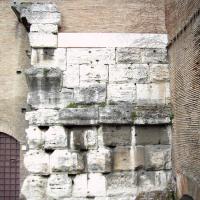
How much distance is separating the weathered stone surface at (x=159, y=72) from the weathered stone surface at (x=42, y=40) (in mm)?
1722

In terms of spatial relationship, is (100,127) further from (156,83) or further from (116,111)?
(156,83)

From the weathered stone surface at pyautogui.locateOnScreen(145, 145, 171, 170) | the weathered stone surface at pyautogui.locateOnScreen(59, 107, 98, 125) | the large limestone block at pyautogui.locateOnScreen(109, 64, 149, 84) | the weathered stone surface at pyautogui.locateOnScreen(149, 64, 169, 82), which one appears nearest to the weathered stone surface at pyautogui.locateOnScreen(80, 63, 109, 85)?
the large limestone block at pyautogui.locateOnScreen(109, 64, 149, 84)

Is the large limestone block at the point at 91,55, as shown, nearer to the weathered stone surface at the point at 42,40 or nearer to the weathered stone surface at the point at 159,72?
the weathered stone surface at the point at 42,40

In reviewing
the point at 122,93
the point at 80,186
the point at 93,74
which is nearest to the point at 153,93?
the point at 122,93

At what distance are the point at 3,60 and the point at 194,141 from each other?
15.4 ft

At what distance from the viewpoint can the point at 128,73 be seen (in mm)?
6703

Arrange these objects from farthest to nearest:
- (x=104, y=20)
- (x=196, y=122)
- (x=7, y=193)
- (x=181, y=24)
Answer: (x=7, y=193), (x=104, y=20), (x=181, y=24), (x=196, y=122)

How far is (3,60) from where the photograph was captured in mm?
8391

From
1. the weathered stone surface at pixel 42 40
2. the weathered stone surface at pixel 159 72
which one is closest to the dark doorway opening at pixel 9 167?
the weathered stone surface at pixel 42 40

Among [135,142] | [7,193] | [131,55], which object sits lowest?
[7,193]

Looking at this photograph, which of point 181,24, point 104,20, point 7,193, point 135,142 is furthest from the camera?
point 7,193

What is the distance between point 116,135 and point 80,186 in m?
1.01

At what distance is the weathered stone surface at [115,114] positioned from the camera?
639cm

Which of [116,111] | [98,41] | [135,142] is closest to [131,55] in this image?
[98,41]
